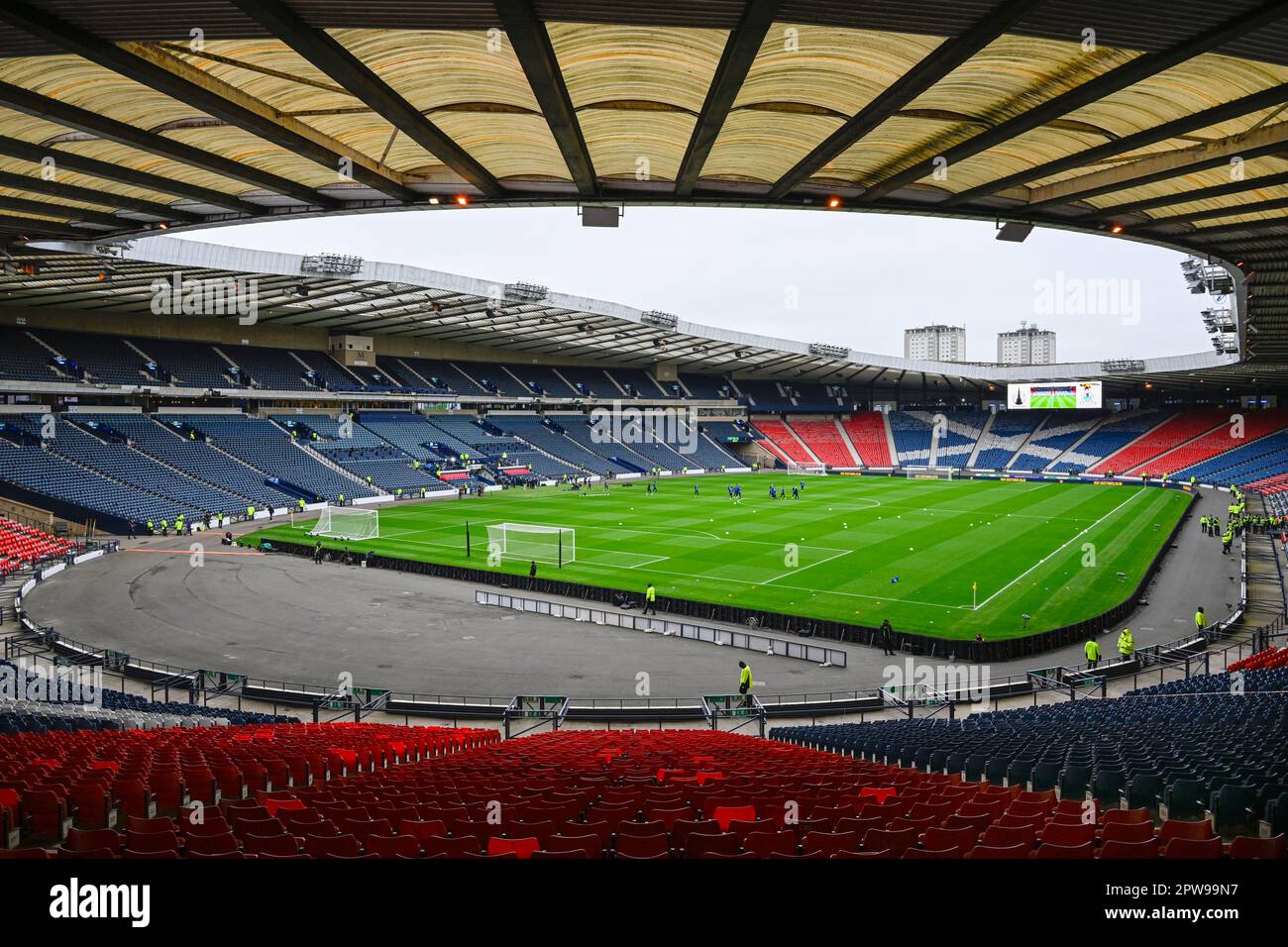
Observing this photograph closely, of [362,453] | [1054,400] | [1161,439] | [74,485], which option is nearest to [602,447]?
[362,453]

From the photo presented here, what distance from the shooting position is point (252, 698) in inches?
816

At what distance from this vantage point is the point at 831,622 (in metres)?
26.4

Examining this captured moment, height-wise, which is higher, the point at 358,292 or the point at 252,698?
the point at 358,292

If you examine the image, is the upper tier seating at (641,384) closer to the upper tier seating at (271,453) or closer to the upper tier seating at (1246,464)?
the upper tier seating at (271,453)

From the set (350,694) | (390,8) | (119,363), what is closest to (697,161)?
(390,8)

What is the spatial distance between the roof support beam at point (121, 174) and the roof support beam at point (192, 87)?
221 cm

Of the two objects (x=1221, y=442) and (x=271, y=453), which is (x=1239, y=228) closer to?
(x=271, y=453)

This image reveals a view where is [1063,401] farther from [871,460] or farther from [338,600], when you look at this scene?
[338,600]

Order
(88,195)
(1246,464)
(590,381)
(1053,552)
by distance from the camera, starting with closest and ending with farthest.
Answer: (88,195) → (1053,552) → (1246,464) → (590,381)

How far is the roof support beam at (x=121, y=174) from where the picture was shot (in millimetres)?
12883

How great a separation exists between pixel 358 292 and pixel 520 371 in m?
37.1

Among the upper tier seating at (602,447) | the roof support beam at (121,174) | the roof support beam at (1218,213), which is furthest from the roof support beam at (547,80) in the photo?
the upper tier seating at (602,447)

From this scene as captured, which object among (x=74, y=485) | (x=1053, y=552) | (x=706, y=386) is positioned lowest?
(x=1053, y=552)

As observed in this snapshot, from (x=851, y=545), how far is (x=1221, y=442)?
62.5m
